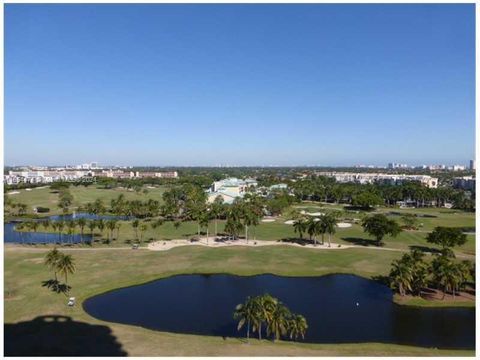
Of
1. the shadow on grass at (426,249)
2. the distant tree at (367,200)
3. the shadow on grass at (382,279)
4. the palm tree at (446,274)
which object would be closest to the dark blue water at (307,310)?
the shadow on grass at (382,279)

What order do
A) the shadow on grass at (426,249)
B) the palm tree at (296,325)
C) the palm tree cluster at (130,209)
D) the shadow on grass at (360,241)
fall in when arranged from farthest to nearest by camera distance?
1. the palm tree cluster at (130,209)
2. the shadow on grass at (360,241)
3. the shadow on grass at (426,249)
4. the palm tree at (296,325)

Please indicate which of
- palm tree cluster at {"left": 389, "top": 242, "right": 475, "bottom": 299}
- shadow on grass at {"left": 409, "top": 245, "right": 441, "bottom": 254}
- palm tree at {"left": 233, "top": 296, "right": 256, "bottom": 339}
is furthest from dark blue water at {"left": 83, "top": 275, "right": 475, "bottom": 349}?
shadow on grass at {"left": 409, "top": 245, "right": 441, "bottom": 254}

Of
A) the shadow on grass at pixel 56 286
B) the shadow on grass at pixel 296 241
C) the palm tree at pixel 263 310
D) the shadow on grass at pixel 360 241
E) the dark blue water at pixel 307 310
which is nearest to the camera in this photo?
the palm tree at pixel 263 310

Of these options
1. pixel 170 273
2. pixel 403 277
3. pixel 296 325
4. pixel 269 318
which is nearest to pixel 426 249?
pixel 403 277

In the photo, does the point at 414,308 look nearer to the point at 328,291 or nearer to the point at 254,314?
the point at 328,291

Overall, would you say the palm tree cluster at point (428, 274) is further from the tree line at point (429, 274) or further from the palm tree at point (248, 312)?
the palm tree at point (248, 312)

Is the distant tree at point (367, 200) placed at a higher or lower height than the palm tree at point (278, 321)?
higher

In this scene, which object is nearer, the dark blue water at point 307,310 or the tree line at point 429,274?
the dark blue water at point 307,310

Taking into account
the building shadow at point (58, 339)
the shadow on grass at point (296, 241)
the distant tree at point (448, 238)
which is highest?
the distant tree at point (448, 238)
